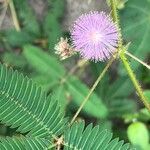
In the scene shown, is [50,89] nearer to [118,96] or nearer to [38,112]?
[118,96]

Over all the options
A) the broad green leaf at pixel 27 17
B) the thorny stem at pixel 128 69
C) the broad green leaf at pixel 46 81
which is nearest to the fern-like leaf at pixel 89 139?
the thorny stem at pixel 128 69

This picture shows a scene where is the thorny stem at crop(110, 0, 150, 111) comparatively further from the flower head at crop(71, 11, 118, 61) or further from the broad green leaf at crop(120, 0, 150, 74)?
the broad green leaf at crop(120, 0, 150, 74)

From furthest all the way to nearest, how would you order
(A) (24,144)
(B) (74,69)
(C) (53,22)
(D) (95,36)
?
(B) (74,69)
(C) (53,22)
(A) (24,144)
(D) (95,36)

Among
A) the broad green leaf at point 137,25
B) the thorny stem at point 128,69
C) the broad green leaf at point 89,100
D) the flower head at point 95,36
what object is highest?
the broad green leaf at point 137,25

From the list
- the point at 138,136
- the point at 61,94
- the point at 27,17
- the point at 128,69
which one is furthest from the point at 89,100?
the point at 128,69

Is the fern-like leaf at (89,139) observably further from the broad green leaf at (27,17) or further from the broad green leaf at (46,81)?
the broad green leaf at (27,17)

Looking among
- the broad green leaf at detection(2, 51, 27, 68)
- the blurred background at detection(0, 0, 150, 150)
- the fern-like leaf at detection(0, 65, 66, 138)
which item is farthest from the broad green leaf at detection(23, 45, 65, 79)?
the fern-like leaf at detection(0, 65, 66, 138)

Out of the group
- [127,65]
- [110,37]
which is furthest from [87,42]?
[127,65]

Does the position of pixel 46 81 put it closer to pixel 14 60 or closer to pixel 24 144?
pixel 14 60
